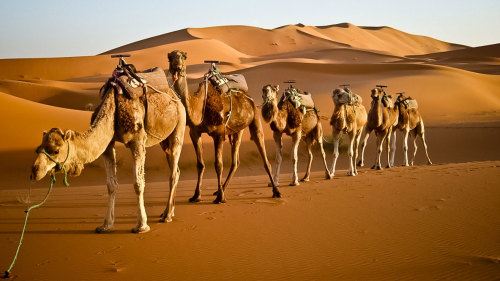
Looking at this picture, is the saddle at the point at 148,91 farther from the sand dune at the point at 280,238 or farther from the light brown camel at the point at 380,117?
the light brown camel at the point at 380,117

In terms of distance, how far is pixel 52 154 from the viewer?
506 centimetres

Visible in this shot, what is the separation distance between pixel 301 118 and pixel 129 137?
6.02m

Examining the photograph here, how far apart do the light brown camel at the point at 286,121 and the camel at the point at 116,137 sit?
3386mm

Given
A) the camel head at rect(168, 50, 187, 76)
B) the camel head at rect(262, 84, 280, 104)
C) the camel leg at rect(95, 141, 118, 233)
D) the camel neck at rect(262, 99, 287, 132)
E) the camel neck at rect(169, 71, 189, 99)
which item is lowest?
the camel leg at rect(95, 141, 118, 233)

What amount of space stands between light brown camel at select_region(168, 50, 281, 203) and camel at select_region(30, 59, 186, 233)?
2.22 ft

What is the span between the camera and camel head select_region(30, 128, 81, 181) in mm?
4893

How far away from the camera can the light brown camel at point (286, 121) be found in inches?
395

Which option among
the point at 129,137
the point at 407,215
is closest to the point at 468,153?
the point at 407,215

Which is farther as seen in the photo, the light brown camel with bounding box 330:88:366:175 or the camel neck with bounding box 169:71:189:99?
the light brown camel with bounding box 330:88:366:175

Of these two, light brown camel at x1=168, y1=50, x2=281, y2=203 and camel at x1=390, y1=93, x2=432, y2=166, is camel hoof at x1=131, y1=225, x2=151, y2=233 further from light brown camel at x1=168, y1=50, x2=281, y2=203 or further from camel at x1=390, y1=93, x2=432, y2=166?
camel at x1=390, y1=93, x2=432, y2=166

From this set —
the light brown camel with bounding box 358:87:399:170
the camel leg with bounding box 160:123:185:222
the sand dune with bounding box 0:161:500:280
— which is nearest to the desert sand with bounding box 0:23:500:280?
the sand dune with bounding box 0:161:500:280

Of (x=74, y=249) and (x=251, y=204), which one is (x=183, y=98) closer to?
(x=251, y=204)

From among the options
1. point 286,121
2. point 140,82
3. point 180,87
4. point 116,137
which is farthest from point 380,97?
point 116,137

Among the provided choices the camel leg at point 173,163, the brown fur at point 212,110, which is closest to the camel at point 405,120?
the brown fur at point 212,110
